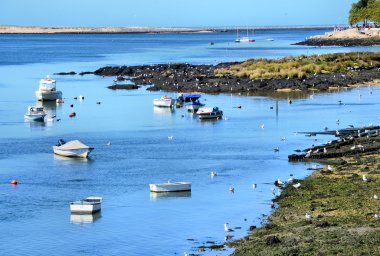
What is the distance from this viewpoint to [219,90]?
8294cm

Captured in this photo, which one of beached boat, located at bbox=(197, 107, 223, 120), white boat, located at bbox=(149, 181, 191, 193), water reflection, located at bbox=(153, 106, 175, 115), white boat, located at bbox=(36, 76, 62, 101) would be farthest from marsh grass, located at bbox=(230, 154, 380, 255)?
white boat, located at bbox=(36, 76, 62, 101)

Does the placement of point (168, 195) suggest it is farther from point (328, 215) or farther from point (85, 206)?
point (328, 215)

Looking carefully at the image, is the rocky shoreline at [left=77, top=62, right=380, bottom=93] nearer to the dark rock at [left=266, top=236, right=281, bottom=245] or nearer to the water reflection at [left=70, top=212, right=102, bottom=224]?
the water reflection at [left=70, top=212, right=102, bottom=224]

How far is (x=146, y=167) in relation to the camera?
44.9 meters

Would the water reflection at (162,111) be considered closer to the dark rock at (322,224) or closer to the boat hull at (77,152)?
the boat hull at (77,152)

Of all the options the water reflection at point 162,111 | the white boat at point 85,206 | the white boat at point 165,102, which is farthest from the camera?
the white boat at point 165,102

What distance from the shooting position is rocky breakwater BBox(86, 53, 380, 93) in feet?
273

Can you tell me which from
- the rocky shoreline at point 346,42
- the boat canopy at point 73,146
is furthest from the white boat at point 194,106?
the rocky shoreline at point 346,42

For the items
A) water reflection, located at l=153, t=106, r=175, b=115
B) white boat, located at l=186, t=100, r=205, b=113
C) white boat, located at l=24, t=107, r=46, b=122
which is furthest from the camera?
white boat, located at l=186, t=100, r=205, b=113

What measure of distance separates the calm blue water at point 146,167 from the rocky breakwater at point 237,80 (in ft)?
→ 14.6

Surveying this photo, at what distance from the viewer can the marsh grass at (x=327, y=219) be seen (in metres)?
26.9

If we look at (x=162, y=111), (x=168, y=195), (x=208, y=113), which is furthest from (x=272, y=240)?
(x=162, y=111)

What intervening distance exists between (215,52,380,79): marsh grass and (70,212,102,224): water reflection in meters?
55.7

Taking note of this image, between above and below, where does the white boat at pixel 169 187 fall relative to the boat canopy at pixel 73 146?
below
